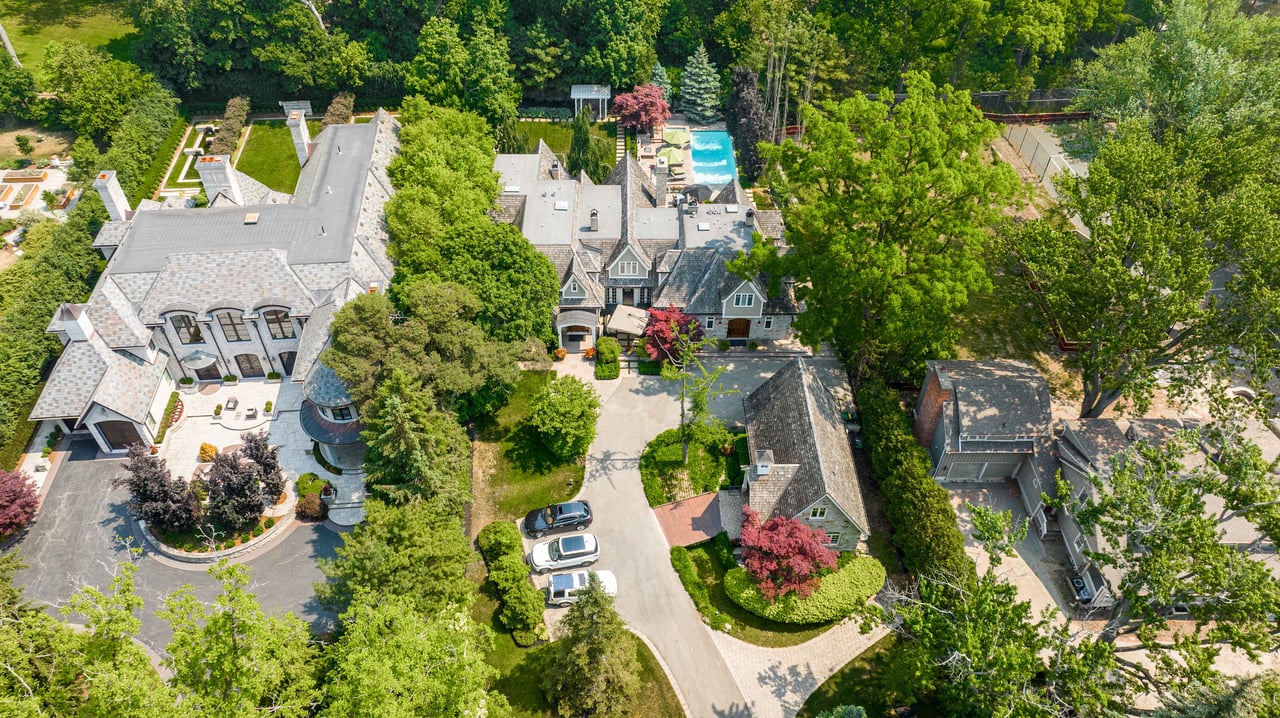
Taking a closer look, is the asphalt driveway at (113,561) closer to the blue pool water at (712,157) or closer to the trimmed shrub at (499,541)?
the trimmed shrub at (499,541)

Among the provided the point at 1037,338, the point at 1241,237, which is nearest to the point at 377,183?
the point at 1037,338

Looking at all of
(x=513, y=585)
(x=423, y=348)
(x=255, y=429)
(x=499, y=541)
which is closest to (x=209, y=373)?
(x=255, y=429)

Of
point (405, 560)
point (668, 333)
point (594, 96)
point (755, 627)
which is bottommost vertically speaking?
point (755, 627)

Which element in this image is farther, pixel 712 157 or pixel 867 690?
pixel 712 157

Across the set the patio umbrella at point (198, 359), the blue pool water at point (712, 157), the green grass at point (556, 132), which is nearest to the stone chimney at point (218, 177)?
the patio umbrella at point (198, 359)

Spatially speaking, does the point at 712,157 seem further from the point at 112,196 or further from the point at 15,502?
the point at 15,502

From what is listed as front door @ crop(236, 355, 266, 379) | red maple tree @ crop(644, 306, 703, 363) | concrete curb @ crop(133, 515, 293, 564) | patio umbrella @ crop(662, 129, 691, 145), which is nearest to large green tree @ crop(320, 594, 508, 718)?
concrete curb @ crop(133, 515, 293, 564)
